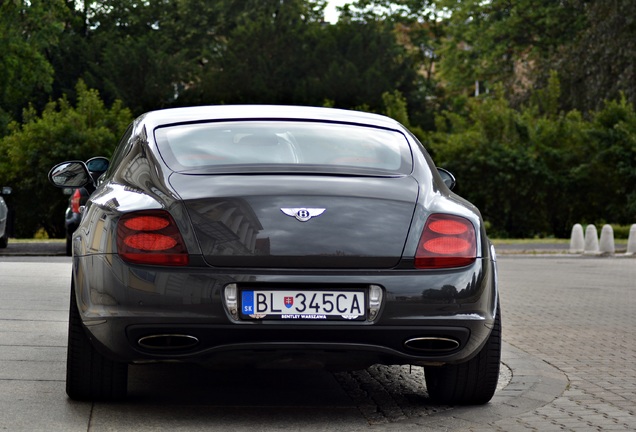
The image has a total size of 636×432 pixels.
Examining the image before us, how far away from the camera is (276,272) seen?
5.66m

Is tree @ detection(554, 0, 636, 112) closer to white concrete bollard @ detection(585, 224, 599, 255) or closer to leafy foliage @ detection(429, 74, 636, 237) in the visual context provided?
leafy foliage @ detection(429, 74, 636, 237)

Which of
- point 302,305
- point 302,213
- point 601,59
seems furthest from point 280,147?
point 601,59

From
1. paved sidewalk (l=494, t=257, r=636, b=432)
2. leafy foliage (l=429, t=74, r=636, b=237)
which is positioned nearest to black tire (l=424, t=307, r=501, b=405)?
paved sidewalk (l=494, t=257, r=636, b=432)

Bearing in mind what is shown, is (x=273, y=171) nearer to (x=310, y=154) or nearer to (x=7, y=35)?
(x=310, y=154)

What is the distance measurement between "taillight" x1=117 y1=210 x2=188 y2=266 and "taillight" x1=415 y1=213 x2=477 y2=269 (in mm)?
1104

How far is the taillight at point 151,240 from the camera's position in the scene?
18.6 ft

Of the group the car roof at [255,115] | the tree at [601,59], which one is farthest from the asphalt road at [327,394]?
the tree at [601,59]

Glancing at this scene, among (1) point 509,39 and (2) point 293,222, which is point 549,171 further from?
(2) point 293,222

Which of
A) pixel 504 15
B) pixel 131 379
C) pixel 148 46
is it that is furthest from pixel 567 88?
pixel 131 379

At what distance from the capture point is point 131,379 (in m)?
7.14

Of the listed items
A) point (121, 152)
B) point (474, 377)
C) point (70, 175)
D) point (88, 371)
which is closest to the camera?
point (88, 371)

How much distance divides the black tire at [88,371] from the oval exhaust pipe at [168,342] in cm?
49

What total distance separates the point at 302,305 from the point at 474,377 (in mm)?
1203

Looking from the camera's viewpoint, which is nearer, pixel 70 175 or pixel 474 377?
pixel 474 377
